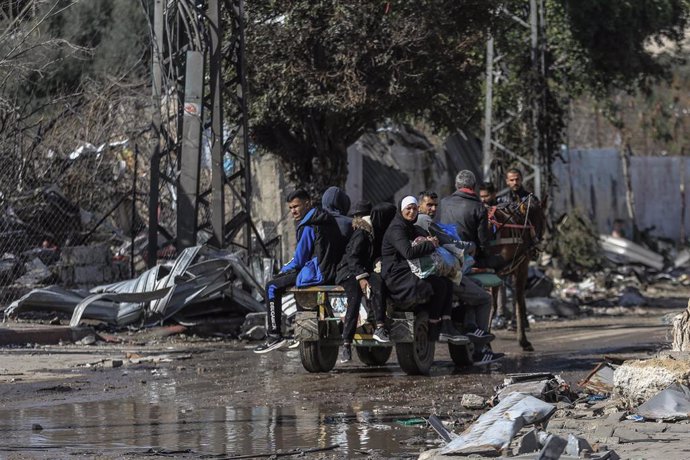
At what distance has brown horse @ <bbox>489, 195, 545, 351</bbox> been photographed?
14953mm

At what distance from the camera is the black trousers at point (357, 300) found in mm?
11828

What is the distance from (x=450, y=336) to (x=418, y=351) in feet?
1.87

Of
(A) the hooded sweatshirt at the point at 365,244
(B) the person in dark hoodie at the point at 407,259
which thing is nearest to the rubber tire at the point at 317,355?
(A) the hooded sweatshirt at the point at 365,244

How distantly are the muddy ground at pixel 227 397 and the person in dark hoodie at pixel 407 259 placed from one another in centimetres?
82

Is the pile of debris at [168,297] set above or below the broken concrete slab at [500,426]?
above

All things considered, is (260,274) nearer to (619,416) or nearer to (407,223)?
(407,223)

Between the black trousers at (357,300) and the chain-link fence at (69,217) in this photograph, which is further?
the chain-link fence at (69,217)

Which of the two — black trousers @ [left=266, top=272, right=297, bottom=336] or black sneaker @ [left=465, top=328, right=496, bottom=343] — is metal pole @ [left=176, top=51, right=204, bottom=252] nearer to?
black trousers @ [left=266, top=272, right=297, bottom=336]

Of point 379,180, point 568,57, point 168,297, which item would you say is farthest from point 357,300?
point 568,57

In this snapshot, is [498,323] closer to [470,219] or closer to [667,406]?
[470,219]

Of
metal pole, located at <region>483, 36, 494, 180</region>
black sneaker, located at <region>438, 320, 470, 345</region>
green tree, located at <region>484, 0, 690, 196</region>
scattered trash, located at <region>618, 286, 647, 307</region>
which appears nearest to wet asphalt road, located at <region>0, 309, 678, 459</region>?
black sneaker, located at <region>438, 320, 470, 345</region>

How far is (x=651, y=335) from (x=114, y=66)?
755 inches

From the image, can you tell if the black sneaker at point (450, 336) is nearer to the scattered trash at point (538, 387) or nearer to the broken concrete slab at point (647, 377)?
the scattered trash at point (538, 387)

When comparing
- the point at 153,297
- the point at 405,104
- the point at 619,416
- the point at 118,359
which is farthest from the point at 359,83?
the point at 619,416
